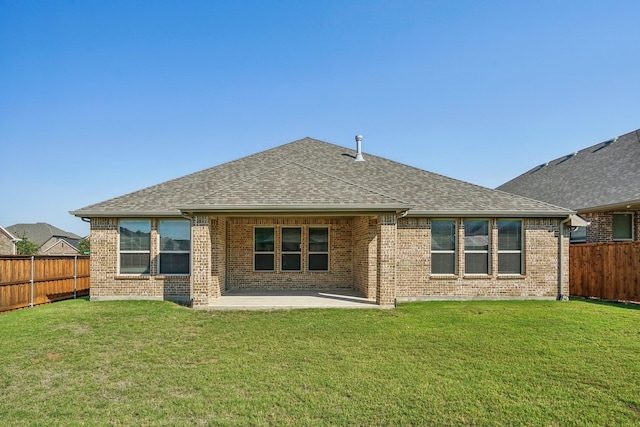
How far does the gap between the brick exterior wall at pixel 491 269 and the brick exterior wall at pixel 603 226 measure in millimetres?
4232

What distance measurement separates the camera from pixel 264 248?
44.7 ft

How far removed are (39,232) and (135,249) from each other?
2119 inches

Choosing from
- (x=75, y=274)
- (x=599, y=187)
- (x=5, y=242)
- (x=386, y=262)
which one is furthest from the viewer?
(x=5, y=242)

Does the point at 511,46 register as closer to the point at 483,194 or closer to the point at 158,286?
the point at 483,194

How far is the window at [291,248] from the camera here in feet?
44.8

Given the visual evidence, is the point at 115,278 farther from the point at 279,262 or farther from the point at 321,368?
the point at 321,368

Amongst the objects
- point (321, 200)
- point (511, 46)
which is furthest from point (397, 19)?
point (321, 200)

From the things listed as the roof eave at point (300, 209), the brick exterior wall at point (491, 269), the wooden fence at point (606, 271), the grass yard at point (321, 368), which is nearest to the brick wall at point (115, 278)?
the grass yard at point (321, 368)

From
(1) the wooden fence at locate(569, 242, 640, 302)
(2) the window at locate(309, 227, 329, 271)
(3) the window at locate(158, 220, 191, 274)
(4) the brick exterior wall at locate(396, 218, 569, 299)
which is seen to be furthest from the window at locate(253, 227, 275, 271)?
(1) the wooden fence at locate(569, 242, 640, 302)

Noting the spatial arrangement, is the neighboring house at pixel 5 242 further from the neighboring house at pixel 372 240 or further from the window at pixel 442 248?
the window at pixel 442 248

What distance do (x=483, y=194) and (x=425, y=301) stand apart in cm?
441

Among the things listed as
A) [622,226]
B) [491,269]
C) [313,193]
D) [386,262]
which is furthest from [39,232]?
[622,226]

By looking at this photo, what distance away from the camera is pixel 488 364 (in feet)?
18.6

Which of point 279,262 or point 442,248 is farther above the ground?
point 442,248
